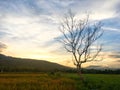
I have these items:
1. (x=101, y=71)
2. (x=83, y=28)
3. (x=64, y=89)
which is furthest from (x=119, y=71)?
(x=64, y=89)

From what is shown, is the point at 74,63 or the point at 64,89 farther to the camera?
the point at 74,63

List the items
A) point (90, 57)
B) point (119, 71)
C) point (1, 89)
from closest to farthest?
point (1, 89)
point (90, 57)
point (119, 71)

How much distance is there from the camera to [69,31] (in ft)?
157

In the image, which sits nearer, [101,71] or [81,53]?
[81,53]

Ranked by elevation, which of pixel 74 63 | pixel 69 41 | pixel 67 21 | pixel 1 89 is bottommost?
pixel 1 89

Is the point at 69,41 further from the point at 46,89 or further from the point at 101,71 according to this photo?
the point at 101,71

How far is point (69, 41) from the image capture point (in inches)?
1850

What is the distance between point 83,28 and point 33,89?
2344 centimetres

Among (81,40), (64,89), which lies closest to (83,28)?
(81,40)

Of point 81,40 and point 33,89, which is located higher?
point 81,40

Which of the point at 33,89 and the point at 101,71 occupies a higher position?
the point at 101,71

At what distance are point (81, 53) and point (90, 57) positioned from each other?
5.52 feet

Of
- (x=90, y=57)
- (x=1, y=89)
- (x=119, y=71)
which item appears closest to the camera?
(x=1, y=89)

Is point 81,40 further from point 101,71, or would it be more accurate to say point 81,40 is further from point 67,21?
point 101,71
